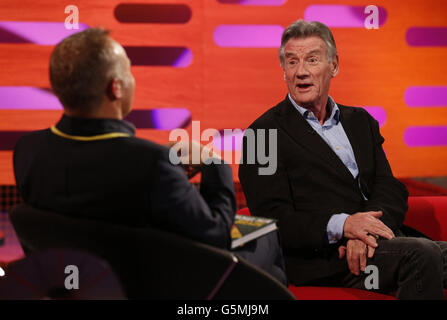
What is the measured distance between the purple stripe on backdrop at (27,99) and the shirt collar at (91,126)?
259 cm

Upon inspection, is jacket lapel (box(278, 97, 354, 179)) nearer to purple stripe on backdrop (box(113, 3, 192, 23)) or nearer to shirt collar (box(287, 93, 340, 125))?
shirt collar (box(287, 93, 340, 125))

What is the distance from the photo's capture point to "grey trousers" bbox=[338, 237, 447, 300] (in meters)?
1.86

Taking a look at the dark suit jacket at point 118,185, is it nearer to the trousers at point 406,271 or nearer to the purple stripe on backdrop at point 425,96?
the trousers at point 406,271

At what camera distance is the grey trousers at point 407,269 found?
6.12 ft

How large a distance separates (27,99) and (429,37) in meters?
2.93

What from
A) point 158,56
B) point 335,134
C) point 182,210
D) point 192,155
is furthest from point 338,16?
point 182,210

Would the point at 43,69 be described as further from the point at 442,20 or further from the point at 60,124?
the point at 442,20

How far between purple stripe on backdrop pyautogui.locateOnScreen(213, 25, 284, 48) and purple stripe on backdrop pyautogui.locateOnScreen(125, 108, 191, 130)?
1.86 ft

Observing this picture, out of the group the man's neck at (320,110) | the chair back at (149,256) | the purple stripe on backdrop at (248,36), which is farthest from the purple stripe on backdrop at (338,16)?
the chair back at (149,256)

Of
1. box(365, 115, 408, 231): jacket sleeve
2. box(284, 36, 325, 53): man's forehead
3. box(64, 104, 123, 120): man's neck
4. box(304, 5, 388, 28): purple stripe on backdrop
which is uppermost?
box(304, 5, 388, 28): purple stripe on backdrop

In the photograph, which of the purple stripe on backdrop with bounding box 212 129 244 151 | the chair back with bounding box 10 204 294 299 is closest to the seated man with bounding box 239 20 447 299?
the chair back with bounding box 10 204 294 299

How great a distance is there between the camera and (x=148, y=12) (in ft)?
13.0

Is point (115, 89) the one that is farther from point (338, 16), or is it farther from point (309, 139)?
point (338, 16)

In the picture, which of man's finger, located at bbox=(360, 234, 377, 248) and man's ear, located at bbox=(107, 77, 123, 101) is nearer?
man's ear, located at bbox=(107, 77, 123, 101)
